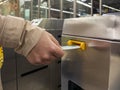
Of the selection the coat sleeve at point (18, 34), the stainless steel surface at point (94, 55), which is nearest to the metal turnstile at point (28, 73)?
the stainless steel surface at point (94, 55)

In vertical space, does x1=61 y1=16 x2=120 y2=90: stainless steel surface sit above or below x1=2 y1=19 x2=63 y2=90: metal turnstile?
above

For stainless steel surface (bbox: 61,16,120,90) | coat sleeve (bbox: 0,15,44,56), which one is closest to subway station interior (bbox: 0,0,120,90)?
stainless steel surface (bbox: 61,16,120,90)

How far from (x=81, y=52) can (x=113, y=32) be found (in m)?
0.26

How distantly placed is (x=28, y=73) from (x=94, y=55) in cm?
85

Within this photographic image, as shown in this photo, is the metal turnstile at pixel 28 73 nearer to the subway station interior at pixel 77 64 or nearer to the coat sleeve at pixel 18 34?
the subway station interior at pixel 77 64

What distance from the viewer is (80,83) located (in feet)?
3.40

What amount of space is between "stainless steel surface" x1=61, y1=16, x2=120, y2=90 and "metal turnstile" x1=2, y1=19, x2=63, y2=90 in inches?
17.8

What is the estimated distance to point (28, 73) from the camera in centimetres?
161

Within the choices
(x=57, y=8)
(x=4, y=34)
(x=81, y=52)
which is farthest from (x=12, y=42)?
(x=57, y=8)

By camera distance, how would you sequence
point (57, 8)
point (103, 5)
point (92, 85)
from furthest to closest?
point (57, 8) < point (103, 5) < point (92, 85)

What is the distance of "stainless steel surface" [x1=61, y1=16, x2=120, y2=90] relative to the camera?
0.78 m

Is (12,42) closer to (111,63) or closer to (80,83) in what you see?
(111,63)

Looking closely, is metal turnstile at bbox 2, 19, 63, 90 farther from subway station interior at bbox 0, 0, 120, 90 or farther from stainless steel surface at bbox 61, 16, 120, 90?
stainless steel surface at bbox 61, 16, 120, 90

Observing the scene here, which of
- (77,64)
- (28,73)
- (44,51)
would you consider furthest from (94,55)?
(28,73)
